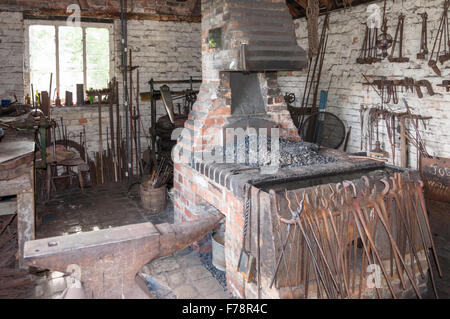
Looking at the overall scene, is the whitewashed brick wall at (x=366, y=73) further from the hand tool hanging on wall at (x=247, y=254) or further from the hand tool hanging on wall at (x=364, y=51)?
the hand tool hanging on wall at (x=247, y=254)

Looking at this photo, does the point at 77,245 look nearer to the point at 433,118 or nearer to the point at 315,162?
the point at 315,162

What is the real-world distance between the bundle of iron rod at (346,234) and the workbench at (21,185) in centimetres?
258

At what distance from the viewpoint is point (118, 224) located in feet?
17.6

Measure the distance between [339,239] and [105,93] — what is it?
5.61 meters

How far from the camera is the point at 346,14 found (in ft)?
22.5

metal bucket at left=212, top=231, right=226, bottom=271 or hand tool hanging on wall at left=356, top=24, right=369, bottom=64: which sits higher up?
hand tool hanging on wall at left=356, top=24, right=369, bottom=64

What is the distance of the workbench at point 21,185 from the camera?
3.91 metres

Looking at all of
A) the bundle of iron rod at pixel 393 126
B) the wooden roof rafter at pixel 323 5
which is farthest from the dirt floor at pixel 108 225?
the wooden roof rafter at pixel 323 5

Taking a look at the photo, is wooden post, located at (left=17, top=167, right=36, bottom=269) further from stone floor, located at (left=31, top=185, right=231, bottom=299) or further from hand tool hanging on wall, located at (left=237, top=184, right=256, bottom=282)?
hand tool hanging on wall, located at (left=237, top=184, right=256, bottom=282)

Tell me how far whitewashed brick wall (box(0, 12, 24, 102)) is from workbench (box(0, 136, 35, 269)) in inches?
116

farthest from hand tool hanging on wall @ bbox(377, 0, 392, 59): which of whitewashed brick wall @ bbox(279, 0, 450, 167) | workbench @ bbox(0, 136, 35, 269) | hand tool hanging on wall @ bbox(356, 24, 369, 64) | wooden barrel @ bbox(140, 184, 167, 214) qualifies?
workbench @ bbox(0, 136, 35, 269)

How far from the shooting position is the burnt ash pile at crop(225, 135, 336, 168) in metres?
3.80

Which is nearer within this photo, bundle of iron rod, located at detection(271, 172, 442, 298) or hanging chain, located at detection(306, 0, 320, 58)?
bundle of iron rod, located at detection(271, 172, 442, 298)

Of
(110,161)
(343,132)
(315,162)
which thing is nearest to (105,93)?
(110,161)
